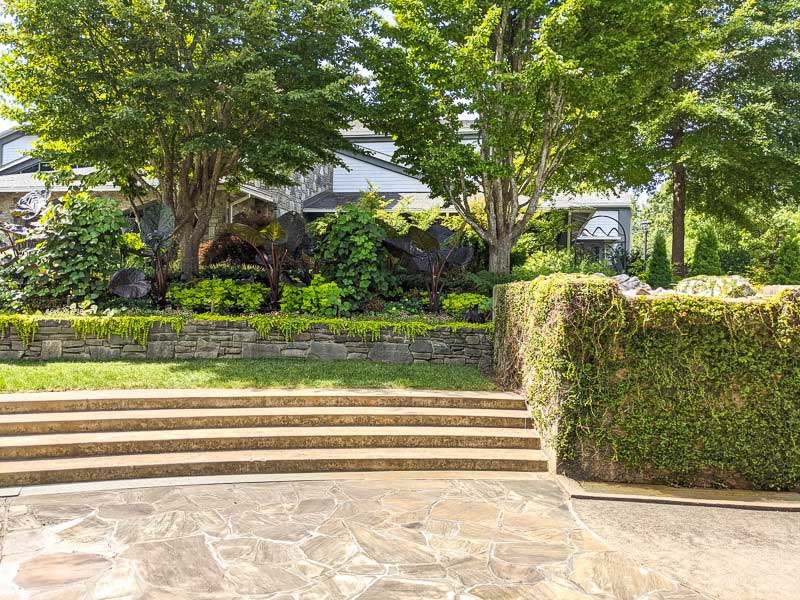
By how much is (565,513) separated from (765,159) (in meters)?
12.5

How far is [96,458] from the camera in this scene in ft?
15.5

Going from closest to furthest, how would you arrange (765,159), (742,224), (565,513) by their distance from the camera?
(565,513), (765,159), (742,224)

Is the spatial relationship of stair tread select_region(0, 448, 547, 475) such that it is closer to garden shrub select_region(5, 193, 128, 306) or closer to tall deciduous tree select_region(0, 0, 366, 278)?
garden shrub select_region(5, 193, 128, 306)

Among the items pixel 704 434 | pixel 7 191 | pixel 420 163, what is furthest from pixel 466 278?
pixel 7 191

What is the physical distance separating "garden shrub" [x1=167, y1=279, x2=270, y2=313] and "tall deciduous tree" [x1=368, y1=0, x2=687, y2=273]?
354 centimetres

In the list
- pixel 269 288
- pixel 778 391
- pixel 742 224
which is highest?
pixel 742 224

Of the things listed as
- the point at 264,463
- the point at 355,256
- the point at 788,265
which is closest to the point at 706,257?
the point at 788,265

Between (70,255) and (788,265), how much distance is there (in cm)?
1629

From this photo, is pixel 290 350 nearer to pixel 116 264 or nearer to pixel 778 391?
pixel 116 264

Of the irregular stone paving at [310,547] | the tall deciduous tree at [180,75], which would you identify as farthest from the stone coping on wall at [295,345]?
the irregular stone paving at [310,547]

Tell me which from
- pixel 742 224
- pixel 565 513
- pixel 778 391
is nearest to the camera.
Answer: pixel 565 513

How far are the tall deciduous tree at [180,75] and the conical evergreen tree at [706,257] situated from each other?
10850mm

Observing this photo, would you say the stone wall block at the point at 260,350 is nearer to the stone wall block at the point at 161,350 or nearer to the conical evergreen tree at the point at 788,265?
the stone wall block at the point at 161,350

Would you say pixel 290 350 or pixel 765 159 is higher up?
pixel 765 159
